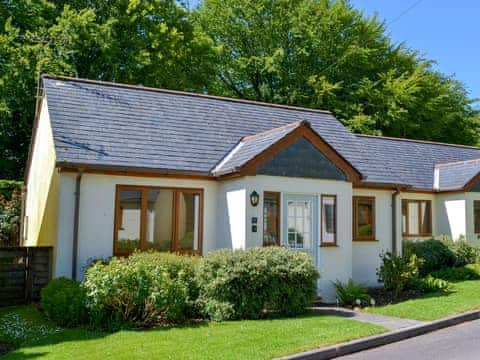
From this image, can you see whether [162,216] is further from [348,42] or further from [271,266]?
[348,42]

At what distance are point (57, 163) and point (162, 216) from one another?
3.17m

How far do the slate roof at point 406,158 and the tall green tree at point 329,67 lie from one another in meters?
10.8

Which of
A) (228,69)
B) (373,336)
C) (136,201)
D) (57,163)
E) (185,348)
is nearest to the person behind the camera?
(185,348)

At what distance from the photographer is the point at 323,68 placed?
3869 cm

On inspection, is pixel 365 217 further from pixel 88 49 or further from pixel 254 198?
pixel 88 49

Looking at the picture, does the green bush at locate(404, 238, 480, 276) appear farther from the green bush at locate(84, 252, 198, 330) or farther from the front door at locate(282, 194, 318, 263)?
the green bush at locate(84, 252, 198, 330)

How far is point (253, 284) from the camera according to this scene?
432 inches

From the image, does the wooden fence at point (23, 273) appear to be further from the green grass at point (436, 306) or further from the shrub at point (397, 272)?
the shrub at point (397, 272)

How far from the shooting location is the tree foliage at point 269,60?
29.3 m

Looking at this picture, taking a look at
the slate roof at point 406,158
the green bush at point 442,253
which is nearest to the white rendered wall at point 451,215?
the slate roof at point 406,158

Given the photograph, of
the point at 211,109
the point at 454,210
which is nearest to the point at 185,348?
the point at 211,109

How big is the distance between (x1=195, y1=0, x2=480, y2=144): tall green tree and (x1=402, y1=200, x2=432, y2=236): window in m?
15.1

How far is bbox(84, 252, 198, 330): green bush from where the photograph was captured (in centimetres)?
1013

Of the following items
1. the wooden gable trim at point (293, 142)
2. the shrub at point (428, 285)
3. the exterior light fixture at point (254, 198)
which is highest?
the wooden gable trim at point (293, 142)
